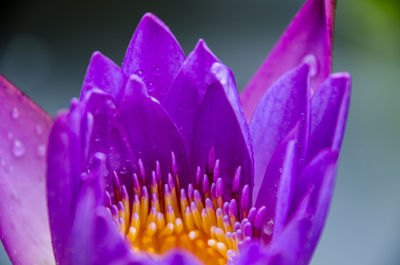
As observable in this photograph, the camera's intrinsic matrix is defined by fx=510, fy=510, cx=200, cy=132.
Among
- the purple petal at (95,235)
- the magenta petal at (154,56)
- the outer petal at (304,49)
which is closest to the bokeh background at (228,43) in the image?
the outer petal at (304,49)

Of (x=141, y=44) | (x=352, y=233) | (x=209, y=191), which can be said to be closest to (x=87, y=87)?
(x=141, y=44)

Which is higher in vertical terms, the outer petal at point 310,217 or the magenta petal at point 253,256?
the outer petal at point 310,217

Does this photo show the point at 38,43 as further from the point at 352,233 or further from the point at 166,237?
the point at 352,233

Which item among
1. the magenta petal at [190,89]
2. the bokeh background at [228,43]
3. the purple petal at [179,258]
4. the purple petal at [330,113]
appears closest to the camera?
the purple petal at [179,258]

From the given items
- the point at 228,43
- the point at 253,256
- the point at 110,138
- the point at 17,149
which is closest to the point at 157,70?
the point at 110,138

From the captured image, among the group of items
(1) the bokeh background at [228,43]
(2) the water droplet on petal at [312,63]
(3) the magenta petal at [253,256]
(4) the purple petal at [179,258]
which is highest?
(1) the bokeh background at [228,43]

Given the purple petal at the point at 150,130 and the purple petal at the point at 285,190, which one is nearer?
the purple petal at the point at 285,190

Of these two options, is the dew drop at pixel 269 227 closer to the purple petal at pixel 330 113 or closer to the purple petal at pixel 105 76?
the purple petal at pixel 330 113
